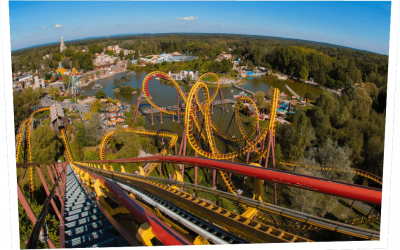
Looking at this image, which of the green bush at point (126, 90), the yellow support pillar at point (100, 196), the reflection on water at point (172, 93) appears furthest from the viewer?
the green bush at point (126, 90)

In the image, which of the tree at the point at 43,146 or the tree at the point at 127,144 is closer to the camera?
the tree at the point at 43,146

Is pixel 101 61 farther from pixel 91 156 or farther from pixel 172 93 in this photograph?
pixel 91 156

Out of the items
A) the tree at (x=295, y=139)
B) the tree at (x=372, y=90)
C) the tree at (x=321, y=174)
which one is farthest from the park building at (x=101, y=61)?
the tree at (x=321, y=174)

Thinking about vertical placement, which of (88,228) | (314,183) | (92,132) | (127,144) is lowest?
(127,144)

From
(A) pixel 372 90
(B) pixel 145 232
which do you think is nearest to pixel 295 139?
(B) pixel 145 232

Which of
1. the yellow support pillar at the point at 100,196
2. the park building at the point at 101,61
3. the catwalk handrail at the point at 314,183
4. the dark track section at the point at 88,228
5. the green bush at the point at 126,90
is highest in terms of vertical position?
the park building at the point at 101,61

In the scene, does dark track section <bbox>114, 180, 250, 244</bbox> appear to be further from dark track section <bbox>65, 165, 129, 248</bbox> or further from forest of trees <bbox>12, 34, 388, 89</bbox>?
forest of trees <bbox>12, 34, 388, 89</bbox>

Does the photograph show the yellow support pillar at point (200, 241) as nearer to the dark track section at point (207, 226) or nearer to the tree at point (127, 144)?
the dark track section at point (207, 226)

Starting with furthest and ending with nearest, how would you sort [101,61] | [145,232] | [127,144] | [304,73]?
[101,61]
[304,73]
[127,144]
[145,232]

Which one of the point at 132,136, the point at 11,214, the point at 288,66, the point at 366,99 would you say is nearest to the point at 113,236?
the point at 11,214

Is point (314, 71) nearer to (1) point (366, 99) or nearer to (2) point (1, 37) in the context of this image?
(1) point (366, 99)

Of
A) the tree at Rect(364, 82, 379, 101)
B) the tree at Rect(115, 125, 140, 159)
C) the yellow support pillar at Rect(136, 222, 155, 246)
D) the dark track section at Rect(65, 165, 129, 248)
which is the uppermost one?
the tree at Rect(364, 82, 379, 101)

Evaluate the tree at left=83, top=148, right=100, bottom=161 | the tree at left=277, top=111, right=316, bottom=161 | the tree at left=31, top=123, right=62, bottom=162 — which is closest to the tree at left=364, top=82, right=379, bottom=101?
the tree at left=277, top=111, right=316, bottom=161
